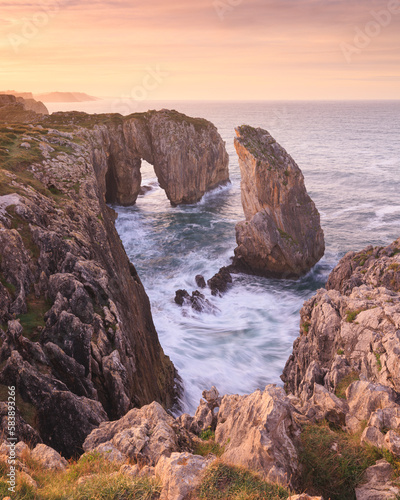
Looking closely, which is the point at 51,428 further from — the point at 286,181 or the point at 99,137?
→ the point at 99,137

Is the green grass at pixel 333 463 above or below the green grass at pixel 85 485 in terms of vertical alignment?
below

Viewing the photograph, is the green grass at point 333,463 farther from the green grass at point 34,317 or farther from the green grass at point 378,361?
the green grass at point 34,317

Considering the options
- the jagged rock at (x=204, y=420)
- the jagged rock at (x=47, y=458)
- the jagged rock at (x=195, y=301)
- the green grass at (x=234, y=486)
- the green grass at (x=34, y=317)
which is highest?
the green grass at (x=34, y=317)

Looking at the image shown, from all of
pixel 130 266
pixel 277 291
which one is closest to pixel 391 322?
pixel 130 266

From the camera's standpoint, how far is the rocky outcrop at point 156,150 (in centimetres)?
6353

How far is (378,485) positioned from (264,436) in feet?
10.5

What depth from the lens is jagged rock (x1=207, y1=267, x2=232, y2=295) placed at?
134 ft

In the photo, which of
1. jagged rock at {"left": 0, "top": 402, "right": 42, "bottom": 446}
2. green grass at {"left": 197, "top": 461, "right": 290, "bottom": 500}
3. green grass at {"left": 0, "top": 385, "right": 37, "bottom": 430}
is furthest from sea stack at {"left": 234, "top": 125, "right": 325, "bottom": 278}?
green grass at {"left": 197, "top": 461, "right": 290, "bottom": 500}

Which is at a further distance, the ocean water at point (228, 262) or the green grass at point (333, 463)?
the ocean water at point (228, 262)

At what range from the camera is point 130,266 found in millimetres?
30000

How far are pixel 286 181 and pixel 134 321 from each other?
95.7ft

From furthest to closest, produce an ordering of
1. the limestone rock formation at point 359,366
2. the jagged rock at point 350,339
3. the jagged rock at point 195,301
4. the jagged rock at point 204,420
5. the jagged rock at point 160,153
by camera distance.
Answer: the jagged rock at point 160,153
the jagged rock at point 195,301
the jagged rock at point 350,339
the jagged rock at point 204,420
the limestone rock formation at point 359,366

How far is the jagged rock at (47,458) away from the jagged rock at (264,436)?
15.3ft

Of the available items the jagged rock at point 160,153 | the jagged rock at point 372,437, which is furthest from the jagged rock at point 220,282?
the jagged rock at point 372,437
